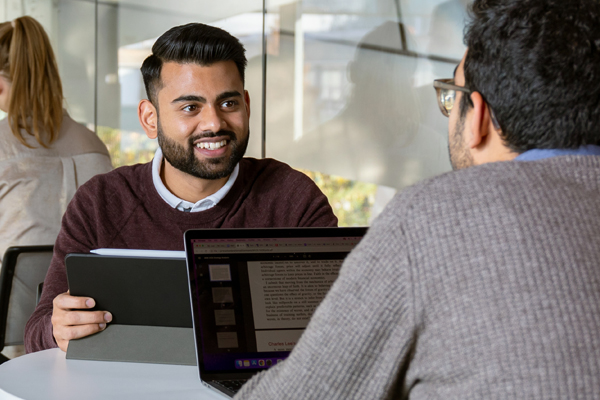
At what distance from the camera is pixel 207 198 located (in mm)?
1786

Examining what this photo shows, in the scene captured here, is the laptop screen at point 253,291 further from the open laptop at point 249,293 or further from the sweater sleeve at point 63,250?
the sweater sleeve at point 63,250

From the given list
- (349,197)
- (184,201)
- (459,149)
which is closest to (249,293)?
(459,149)

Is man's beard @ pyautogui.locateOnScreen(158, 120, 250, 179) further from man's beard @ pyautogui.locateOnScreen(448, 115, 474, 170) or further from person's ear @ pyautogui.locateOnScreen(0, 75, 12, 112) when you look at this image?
person's ear @ pyautogui.locateOnScreen(0, 75, 12, 112)

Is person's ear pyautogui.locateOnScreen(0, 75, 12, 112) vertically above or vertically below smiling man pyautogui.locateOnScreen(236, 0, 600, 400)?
above

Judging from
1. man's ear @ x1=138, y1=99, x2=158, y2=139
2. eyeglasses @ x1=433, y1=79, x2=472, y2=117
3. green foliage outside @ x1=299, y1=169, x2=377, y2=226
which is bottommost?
green foliage outside @ x1=299, y1=169, x2=377, y2=226

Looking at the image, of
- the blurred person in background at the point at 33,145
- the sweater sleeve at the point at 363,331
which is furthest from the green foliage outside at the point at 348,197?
the sweater sleeve at the point at 363,331

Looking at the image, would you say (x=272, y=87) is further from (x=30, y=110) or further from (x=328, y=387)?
(x=328, y=387)

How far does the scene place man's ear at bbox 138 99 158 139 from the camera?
1910 millimetres

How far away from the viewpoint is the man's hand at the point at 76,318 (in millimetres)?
1222

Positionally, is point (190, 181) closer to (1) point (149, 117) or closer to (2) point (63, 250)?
(1) point (149, 117)

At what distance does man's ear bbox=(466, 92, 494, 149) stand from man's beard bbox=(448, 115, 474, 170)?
0.10 ft

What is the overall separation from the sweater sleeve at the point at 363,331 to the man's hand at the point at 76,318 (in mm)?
602

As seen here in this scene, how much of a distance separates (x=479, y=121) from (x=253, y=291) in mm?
514

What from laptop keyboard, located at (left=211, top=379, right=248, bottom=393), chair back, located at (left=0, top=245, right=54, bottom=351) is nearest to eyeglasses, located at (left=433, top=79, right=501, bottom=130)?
laptop keyboard, located at (left=211, top=379, right=248, bottom=393)
